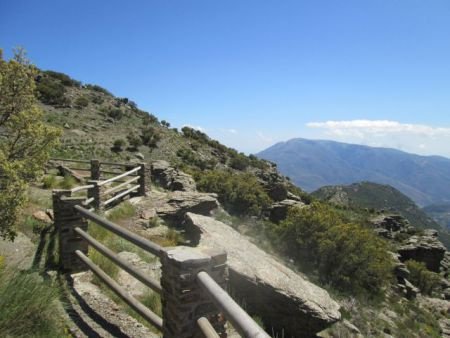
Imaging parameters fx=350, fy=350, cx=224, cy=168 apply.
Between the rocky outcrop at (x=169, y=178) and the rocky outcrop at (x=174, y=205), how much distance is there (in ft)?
11.1

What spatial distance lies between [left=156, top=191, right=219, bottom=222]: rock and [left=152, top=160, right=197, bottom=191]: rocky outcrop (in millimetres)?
3642

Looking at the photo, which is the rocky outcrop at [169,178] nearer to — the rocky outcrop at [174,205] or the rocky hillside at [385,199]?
the rocky outcrop at [174,205]

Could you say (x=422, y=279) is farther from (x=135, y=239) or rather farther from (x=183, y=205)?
(x=135, y=239)

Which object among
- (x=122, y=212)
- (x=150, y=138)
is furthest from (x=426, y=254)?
(x=122, y=212)

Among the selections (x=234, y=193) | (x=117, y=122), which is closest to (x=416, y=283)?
(x=234, y=193)

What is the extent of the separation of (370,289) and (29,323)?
742 inches

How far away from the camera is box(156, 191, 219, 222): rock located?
45.2 feet

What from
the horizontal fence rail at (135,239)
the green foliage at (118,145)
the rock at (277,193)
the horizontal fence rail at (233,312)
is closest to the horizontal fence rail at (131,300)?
the horizontal fence rail at (135,239)

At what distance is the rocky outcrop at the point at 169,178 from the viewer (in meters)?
19.9

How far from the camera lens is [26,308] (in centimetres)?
383

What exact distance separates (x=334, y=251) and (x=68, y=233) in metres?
14.9

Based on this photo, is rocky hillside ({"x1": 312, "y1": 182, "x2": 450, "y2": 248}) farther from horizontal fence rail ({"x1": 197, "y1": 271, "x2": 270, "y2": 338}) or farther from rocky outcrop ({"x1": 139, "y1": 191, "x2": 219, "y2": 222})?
horizontal fence rail ({"x1": 197, "y1": 271, "x2": 270, "y2": 338})

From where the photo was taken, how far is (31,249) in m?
7.09

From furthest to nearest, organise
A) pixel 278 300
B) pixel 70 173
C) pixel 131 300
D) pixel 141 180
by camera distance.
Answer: pixel 70 173 < pixel 141 180 < pixel 278 300 < pixel 131 300
